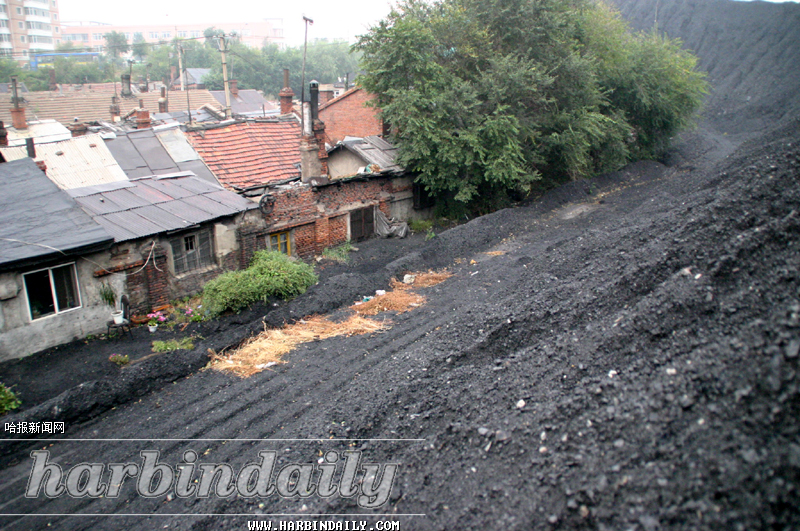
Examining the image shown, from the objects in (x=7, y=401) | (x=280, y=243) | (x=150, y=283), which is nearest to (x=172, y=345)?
(x=150, y=283)

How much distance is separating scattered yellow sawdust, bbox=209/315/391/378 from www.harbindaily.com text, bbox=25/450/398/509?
2.68 meters

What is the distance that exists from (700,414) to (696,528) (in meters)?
1.15

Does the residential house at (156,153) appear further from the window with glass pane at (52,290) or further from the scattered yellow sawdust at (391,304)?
the scattered yellow sawdust at (391,304)

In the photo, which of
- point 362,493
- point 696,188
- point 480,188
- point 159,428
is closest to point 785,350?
point 362,493

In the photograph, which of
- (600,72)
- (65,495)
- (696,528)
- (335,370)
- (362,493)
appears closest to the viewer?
(696,528)

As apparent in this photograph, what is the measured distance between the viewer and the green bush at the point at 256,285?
12344 mm

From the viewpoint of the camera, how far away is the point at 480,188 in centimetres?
2125

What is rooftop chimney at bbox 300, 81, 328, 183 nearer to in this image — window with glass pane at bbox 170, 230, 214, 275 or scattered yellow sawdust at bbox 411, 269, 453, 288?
window with glass pane at bbox 170, 230, 214, 275

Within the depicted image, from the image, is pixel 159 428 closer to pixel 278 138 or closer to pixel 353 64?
pixel 278 138

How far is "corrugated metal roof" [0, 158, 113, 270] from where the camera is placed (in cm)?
1035

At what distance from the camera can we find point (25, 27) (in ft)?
282

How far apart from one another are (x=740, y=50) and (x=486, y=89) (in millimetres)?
46885

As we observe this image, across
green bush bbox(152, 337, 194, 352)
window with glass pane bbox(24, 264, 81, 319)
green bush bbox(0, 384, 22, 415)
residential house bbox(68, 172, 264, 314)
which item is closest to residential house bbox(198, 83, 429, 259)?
residential house bbox(68, 172, 264, 314)

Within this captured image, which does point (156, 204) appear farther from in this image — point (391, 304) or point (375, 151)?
point (375, 151)
